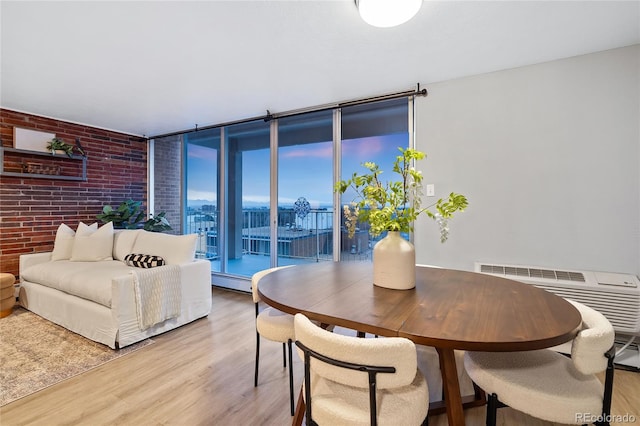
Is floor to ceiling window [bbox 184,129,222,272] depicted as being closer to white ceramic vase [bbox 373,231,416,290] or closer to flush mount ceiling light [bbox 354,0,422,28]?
flush mount ceiling light [bbox 354,0,422,28]

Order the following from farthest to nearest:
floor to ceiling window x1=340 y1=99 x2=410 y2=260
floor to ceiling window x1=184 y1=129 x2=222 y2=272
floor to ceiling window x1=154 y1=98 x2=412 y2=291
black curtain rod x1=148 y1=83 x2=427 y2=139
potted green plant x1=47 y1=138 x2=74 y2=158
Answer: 1. floor to ceiling window x1=184 y1=129 x2=222 y2=272
2. potted green plant x1=47 y1=138 x2=74 y2=158
3. floor to ceiling window x1=154 y1=98 x2=412 y2=291
4. floor to ceiling window x1=340 y1=99 x2=410 y2=260
5. black curtain rod x1=148 y1=83 x2=427 y2=139

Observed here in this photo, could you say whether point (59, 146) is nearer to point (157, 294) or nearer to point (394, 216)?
point (157, 294)

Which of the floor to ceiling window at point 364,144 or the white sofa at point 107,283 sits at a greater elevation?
the floor to ceiling window at point 364,144

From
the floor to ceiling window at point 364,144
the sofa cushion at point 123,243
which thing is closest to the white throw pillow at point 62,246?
the sofa cushion at point 123,243

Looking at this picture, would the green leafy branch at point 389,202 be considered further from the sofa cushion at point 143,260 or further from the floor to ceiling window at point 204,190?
the floor to ceiling window at point 204,190

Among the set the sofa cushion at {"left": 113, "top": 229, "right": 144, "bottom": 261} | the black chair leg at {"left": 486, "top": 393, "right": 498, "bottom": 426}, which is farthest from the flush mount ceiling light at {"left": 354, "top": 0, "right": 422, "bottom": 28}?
the sofa cushion at {"left": 113, "top": 229, "right": 144, "bottom": 261}

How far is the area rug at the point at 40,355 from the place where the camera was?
1997 millimetres

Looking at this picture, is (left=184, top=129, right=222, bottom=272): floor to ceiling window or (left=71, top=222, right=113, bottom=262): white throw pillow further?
(left=184, top=129, right=222, bottom=272): floor to ceiling window

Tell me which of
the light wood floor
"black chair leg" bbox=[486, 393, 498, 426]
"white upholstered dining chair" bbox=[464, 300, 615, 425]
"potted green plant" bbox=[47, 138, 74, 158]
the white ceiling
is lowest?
the light wood floor

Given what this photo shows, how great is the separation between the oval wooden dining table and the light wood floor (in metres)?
0.57

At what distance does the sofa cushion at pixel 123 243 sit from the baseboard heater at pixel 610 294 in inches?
163

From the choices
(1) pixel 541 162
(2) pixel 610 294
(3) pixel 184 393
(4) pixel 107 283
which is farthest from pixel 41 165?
(2) pixel 610 294

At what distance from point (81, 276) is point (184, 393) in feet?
5.95

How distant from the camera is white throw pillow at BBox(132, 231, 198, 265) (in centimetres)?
310
